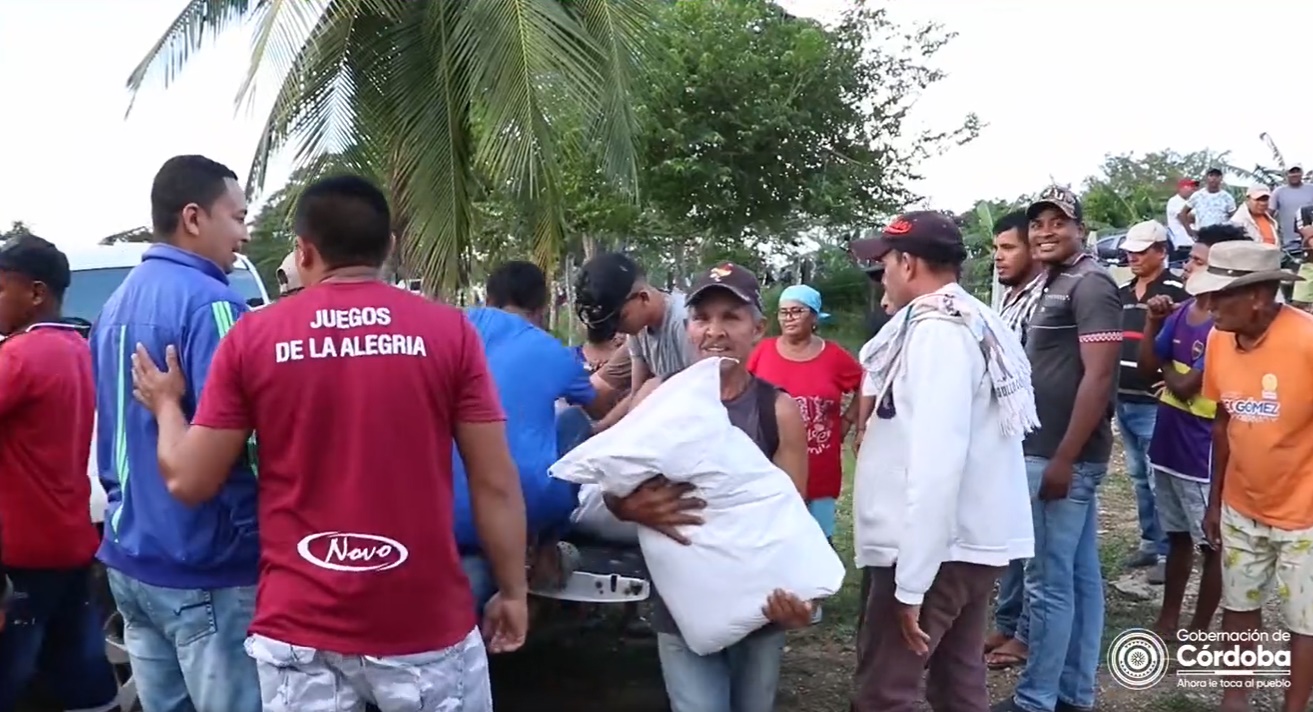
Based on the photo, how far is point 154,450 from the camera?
9.43ft

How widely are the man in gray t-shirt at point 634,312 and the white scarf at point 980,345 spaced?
0.79 meters

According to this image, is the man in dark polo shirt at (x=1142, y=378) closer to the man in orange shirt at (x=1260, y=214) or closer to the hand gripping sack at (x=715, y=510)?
the hand gripping sack at (x=715, y=510)

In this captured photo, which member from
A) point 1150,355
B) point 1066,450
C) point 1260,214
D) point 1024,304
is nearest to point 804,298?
point 1024,304

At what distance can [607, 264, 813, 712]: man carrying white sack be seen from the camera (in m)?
3.31

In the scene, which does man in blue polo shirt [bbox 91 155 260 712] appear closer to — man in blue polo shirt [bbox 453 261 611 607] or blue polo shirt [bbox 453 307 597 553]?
man in blue polo shirt [bbox 453 261 611 607]

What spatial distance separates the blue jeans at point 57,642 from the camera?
401 cm

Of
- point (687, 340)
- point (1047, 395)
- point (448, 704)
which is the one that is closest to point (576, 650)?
point (687, 340)

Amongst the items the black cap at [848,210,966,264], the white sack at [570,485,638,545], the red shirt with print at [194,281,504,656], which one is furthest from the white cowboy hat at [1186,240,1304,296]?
the red shirt with print at [194,281,504,656]

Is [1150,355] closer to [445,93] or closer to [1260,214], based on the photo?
[445,93]

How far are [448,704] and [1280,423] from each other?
3.22 meters

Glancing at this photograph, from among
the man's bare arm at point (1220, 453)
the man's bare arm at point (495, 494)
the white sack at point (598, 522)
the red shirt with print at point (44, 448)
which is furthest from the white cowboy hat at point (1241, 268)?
the red shirt with print at point (44, 448)

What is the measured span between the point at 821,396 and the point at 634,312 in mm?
1542

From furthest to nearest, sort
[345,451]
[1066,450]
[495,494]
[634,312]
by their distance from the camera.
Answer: [1066,450]
[634,312]
[495,494]
[345,451]

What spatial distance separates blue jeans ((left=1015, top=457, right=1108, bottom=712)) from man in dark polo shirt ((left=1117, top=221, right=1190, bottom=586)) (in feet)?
4.84
